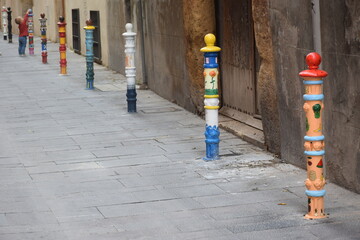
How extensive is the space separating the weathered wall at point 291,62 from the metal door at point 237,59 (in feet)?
5.84

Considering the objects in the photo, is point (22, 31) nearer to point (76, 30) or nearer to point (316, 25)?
point (76, 30)

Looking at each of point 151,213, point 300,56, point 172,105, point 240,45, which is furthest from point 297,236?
point 172,105

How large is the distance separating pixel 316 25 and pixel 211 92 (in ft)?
5.32

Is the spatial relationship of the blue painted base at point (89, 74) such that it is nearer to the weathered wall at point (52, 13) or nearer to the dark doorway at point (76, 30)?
the dark doorway at point (76, 30)

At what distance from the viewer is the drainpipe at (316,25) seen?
8594 mm

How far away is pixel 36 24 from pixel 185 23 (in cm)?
2665

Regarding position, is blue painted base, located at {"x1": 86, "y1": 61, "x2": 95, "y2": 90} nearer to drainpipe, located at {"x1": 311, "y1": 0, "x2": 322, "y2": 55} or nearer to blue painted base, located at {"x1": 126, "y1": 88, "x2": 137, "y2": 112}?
blue painted base, located at {"x1": 126, "y1": 88, "x2": 137, "y2": 112}

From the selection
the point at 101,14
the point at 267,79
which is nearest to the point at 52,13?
the point at 101,14

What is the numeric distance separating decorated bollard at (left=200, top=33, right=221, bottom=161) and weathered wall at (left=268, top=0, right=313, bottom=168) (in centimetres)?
67

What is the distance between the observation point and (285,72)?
31.3ft

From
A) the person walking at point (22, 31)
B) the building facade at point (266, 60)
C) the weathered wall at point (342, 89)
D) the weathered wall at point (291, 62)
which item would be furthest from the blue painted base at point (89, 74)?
the person walking at point (22, 31)

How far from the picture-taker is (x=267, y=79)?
397 inches

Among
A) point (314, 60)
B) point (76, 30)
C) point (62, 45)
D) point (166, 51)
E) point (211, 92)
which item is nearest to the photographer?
point (314, 60)

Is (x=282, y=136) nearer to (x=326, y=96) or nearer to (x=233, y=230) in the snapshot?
(x=326, y=96)
